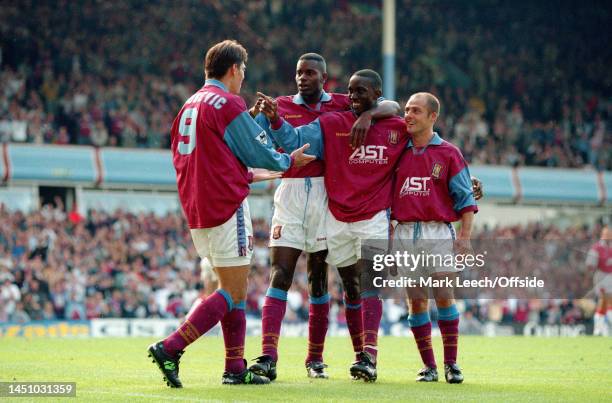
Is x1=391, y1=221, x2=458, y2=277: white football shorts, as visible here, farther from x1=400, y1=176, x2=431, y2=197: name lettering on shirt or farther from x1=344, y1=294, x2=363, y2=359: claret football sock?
x1=344, y1=294, x2=363, y2=359: claret football sock

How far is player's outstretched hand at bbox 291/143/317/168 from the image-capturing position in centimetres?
832

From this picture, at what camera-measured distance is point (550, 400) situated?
756 cm

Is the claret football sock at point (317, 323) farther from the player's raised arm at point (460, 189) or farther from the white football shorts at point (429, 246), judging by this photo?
the player's raised arm at point (460, 189)

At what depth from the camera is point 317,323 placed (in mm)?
Answer: 9289

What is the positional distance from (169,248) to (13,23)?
8377 mm

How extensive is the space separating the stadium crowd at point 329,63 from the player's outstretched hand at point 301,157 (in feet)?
65.2

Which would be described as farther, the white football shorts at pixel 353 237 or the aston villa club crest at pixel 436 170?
the aston villa club crest at pixel 436 170

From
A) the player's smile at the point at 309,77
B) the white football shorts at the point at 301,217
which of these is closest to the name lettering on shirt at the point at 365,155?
the white football shorts at the point at 301,217

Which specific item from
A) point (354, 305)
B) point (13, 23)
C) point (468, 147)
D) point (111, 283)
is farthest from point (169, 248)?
point (354, 305)

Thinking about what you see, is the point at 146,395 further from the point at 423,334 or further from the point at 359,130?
the point at 359,130

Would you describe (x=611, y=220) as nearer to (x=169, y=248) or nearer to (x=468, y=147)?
(x=468, y=147)

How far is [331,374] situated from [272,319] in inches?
52.9

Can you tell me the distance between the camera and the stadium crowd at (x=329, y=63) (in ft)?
95.3

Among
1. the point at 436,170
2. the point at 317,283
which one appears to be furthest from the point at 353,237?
the point at 436,170
